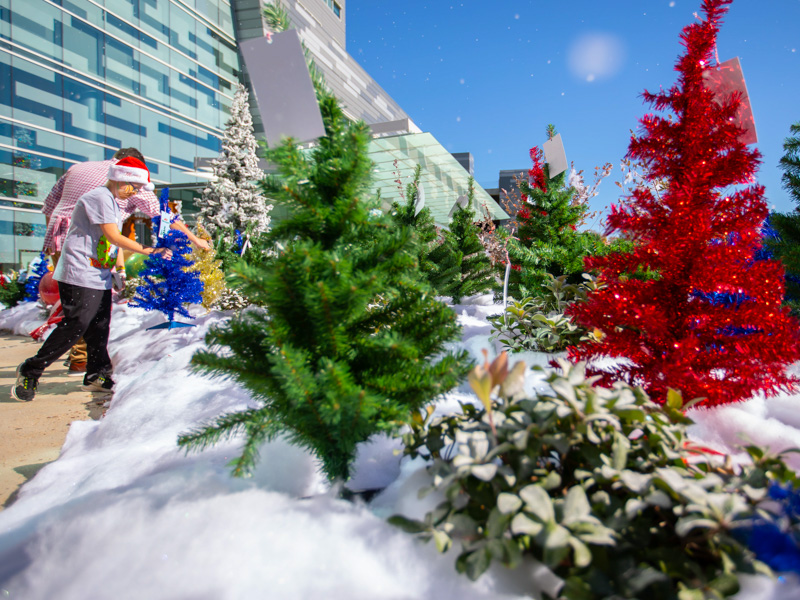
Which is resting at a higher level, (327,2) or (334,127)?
(327,2)

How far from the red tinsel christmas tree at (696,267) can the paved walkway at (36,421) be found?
2.28 m

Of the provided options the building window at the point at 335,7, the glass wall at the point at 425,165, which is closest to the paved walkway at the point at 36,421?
the glass wall at the point at 425,165

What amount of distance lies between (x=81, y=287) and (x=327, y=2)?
35306mm

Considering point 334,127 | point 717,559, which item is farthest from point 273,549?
point 334,127

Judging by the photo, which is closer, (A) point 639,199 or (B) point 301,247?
(B) point 301,247

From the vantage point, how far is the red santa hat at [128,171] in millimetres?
2803

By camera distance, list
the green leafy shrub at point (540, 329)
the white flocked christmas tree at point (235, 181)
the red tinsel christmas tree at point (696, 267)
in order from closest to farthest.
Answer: the red tinsel christmas tree at point (696, 267) → the green leafy shrub at point (540, 329) → the white flocked christmas tree at point (235, 181)

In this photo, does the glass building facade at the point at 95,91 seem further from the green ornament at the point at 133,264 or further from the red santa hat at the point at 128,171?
the red santa hat at the point at 128,171

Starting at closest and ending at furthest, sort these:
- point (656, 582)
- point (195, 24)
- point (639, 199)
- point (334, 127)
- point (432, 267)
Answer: point (656, 582), point (334, 127), point (639, 199), point (432, 267), point (195, 24)

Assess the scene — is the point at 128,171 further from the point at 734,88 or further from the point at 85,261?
the point at 734,88

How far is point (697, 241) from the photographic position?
4.66 feet

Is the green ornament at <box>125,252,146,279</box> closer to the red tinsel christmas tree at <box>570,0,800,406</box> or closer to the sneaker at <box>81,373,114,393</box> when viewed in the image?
the sneaker at <box>81,373,114,393</box>

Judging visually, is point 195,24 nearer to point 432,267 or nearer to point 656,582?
point 432,267

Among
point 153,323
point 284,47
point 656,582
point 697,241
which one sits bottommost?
point 153,323
